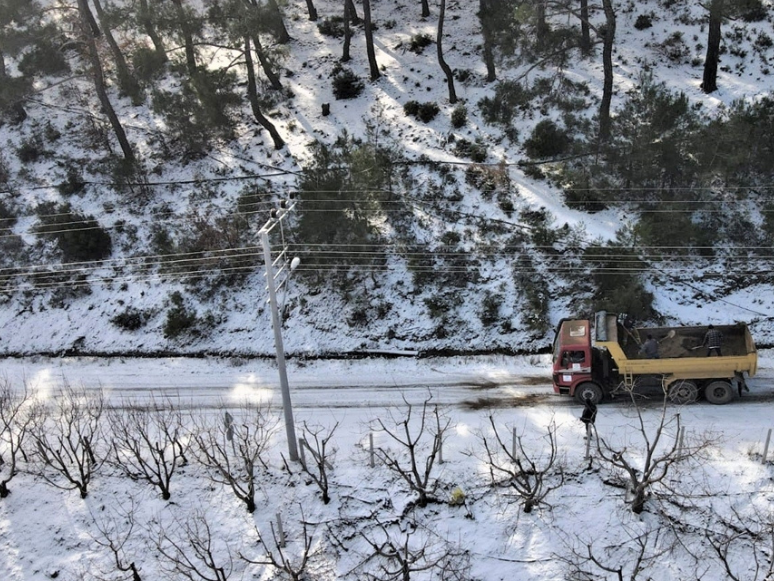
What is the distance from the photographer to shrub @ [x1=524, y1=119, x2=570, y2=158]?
26156mm

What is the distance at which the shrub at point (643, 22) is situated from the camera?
30062 millimetres

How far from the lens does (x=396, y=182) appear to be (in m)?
26.8

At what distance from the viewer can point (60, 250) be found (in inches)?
1094

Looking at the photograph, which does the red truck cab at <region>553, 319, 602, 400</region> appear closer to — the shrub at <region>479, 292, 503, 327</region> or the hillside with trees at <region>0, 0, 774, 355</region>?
the hillside with trees at <region>0, 0, 774, 355</region>

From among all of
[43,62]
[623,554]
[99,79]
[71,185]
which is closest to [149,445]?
[623,554]

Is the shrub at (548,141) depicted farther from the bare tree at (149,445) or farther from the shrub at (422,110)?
the bare tree at (149,445)

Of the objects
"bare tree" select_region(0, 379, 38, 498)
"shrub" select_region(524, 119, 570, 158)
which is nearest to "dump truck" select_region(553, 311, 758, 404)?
"shrub" select_region(524, 119, 570, 158)

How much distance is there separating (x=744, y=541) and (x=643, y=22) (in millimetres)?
25188

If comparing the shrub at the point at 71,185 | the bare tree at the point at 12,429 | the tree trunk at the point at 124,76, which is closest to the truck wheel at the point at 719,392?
the bare tree at the point at 12,429

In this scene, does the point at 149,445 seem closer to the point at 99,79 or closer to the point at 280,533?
the point at 280,533

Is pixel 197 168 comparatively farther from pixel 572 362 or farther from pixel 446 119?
pixel 572 362

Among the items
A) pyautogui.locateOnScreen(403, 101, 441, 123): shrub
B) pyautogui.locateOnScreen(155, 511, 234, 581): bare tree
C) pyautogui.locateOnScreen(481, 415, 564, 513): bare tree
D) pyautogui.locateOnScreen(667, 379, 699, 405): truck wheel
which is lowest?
pyautogui.locateOnScreen(155, 511, 234, 581): bare tree

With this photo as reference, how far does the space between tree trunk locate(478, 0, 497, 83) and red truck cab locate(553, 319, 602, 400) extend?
1663cm

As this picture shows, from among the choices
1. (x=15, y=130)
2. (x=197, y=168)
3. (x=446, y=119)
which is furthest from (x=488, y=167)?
(x=15, y=130)
